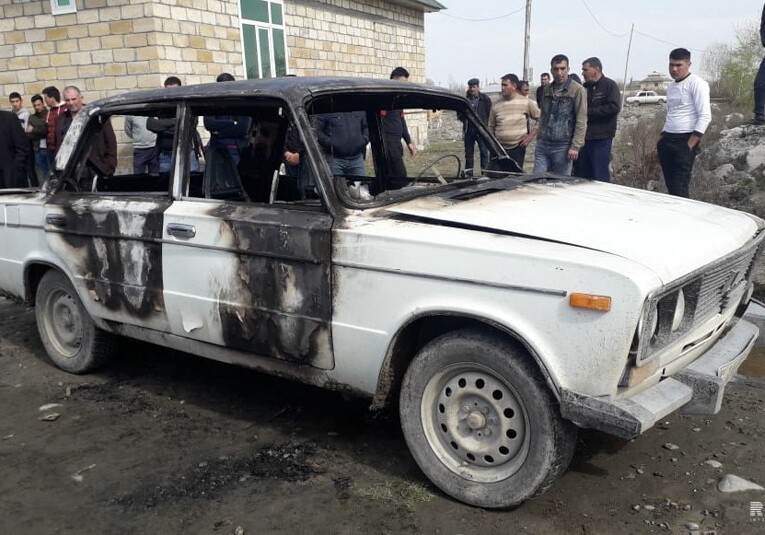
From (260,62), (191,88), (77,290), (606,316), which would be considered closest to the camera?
(606,316)

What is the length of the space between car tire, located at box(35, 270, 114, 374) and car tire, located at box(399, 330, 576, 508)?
2494 mm

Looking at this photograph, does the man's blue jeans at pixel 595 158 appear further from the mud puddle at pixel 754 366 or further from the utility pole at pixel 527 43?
the utility pole at pixel 527 43

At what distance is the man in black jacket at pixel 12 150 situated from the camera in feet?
30.7

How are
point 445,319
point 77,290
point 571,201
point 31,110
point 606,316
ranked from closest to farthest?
1. point 606,316
2. point 445,319
3. point 571,201
4. point 77,290
5. point 31,110

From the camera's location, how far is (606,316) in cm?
245

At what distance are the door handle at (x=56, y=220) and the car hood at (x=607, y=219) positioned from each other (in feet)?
7.52

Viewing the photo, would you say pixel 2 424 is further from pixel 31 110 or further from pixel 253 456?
pixel 31 110

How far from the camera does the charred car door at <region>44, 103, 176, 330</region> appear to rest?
380 centimetres

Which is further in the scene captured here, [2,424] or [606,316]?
[2,424]

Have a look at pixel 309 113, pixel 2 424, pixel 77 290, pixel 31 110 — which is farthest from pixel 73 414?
pixel 31 110

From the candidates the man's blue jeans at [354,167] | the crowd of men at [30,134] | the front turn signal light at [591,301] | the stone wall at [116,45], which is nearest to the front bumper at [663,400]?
the front turn signal light at [591,301]

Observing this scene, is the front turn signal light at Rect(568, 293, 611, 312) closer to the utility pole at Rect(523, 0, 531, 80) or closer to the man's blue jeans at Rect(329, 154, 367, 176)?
the man's blue jeans at Rect(329, 154, 367, 176)

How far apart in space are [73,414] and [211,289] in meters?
1.34

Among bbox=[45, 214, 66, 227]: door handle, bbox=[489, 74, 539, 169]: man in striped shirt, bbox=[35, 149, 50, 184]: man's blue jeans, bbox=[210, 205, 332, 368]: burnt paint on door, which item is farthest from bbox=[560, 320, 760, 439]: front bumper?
bbox=[35, 149, 50, 184]: man's blue jeans
